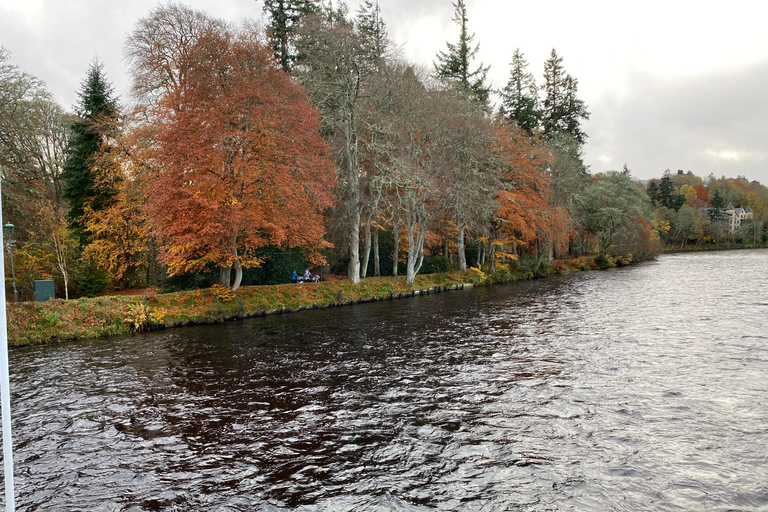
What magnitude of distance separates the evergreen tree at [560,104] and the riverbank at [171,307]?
35116 mm

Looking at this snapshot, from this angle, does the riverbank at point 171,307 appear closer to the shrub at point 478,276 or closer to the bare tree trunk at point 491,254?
the shrub at point 478,276

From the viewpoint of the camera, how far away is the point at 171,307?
68.0ft

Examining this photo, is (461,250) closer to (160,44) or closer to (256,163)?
(256,163)

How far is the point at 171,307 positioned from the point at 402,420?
49.7 feet

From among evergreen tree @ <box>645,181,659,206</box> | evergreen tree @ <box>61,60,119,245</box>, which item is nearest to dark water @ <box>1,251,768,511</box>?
evergreen tree @ <box>61,60,119,245</box>

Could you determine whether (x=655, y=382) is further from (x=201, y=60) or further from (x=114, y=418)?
(x=201, y=60)

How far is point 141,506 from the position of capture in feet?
21.8

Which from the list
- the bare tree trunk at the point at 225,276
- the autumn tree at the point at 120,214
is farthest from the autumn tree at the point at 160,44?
the bare tree trunk at the point at 225,276

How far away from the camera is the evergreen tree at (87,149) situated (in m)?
27.2

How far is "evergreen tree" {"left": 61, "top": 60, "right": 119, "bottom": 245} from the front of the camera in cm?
2725

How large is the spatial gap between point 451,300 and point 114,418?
20.5 metres

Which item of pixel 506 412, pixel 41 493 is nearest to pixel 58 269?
pixel 41 493

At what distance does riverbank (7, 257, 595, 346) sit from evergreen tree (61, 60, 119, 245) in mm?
9798

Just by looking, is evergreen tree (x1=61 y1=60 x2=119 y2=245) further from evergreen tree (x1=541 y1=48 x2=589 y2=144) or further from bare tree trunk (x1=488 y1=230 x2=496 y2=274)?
evergreen tree (x1=541 y1=48 x2=589 y2=144)
